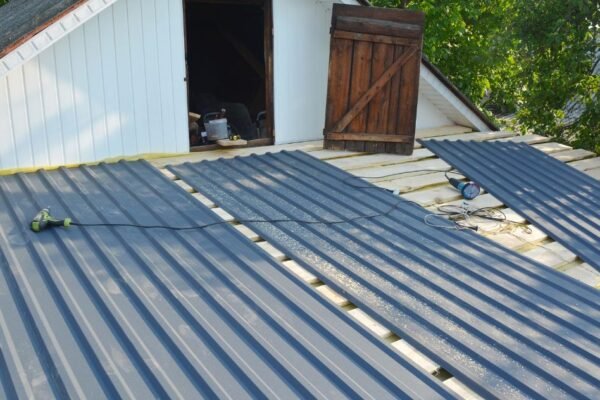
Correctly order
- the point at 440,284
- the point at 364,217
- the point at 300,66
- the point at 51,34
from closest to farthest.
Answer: the point at 440,284
the point at 364,217
the point at 51,34
the point at 300,66

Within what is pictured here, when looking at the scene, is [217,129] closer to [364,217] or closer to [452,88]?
[364,217]

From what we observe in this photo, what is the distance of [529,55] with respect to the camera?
10.6 meters

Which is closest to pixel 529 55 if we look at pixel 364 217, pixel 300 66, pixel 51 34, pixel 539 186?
pixel 539 186

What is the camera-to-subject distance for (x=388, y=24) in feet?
22.8

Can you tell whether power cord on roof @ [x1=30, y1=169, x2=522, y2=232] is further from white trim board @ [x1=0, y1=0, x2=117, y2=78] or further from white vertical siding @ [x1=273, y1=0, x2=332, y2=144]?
white vertical siding @ [x1=273, y1=0, x2=332, y2=144]

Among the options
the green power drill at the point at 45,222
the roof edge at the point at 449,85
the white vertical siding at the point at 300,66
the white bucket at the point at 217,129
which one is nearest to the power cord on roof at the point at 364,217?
the green power drill at the point at 45,222

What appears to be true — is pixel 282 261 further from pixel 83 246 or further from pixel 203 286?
pixel 83 246

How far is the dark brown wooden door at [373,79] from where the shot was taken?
6934mm

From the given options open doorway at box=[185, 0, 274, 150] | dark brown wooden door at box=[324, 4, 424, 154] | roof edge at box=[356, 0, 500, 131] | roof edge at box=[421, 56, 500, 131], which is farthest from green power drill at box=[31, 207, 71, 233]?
open doorway at box=[185, 0, 274, 150]

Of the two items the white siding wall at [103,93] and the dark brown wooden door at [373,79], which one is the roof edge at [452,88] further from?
the white siding wall at [103,93]

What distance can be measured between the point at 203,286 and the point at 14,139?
311 centimetres

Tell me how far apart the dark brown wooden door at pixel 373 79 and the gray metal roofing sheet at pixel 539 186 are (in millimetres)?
643

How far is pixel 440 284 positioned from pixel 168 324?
71.4 inches

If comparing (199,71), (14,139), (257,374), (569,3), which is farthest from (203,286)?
(199,71)
